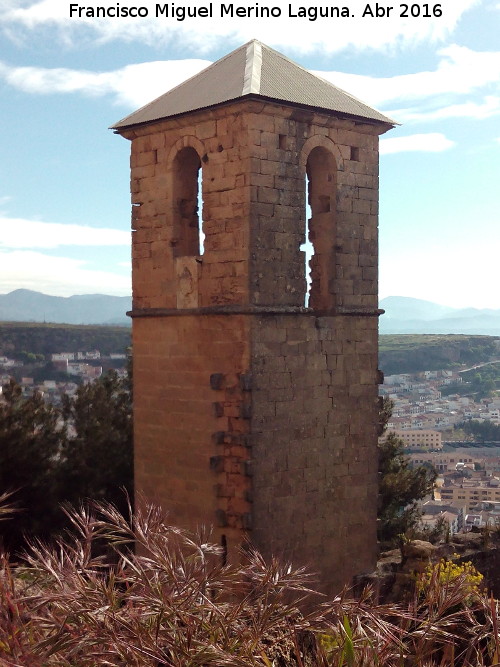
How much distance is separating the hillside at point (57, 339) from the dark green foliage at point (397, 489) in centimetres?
3959

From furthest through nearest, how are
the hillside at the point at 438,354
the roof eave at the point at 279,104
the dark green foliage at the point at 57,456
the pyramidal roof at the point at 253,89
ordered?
the hillside at the point at 438,354
the dark green foliage at the point at 57,456
the pyramidal roof at the point at 253,89
the roof eave at the point at 279,104

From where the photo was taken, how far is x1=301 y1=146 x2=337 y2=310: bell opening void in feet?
40.8

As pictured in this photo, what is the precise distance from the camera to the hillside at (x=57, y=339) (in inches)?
2372

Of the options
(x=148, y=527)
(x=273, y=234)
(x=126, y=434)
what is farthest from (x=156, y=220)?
(x=126, y=434)

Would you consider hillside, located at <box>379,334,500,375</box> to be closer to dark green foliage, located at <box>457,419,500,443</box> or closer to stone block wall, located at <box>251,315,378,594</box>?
dark green foliage, located at <box>457,419,500,443</box>

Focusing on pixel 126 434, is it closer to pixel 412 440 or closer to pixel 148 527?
→ pixel 148 527

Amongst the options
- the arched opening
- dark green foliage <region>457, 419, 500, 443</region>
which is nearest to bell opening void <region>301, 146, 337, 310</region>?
the arched opening

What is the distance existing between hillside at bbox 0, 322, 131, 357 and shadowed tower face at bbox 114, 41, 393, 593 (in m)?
46.1

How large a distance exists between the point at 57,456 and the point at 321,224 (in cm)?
926

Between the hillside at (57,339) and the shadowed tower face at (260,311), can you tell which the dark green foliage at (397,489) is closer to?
the shadowed tower face at (260,311)

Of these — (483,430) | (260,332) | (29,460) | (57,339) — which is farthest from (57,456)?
(483,430)

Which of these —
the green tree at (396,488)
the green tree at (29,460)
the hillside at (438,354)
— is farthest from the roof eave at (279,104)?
the hillside at (438,354)

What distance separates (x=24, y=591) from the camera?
21.8ft

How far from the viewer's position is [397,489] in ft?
68.4
